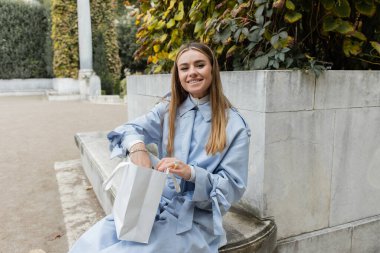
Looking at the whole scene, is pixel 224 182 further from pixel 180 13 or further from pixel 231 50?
pixel 180 13

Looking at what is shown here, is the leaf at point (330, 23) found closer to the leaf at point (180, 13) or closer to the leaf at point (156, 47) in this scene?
the leaf at point (180, 13)

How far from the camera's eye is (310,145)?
7.82 ft

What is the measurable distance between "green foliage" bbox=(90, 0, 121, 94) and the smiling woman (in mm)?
14337

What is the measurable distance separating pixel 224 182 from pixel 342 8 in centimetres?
154

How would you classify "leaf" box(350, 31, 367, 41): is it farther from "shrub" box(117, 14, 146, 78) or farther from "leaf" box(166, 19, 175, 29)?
"shrub" box(117, 14, 146, 78)

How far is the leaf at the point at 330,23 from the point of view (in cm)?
237

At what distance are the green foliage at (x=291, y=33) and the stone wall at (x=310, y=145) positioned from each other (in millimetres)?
185

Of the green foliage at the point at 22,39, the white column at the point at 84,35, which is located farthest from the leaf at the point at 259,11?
the green foliage at the point at 22,39

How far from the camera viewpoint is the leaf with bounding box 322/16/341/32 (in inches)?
93.2

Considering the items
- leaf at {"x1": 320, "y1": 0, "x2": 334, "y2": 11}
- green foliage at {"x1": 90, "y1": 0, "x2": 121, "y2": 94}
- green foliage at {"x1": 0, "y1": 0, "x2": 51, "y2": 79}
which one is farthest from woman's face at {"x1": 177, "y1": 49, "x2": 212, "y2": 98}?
green foliage at {"x1": 0, "y1": 0, "x2": 51, "y2": 79}

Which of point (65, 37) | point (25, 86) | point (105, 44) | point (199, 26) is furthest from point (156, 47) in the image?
point (25, 86)

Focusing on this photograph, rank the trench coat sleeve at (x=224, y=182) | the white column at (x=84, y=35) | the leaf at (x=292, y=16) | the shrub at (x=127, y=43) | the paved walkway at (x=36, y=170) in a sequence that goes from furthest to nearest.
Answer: the shrub at (x=127, y=43) < the white column at (x=84, y=35) < the paved walkway at (x=36, y=170) < the leaf at (x=292, y=16) < the trench coat sleeve at (x=224, y=182)

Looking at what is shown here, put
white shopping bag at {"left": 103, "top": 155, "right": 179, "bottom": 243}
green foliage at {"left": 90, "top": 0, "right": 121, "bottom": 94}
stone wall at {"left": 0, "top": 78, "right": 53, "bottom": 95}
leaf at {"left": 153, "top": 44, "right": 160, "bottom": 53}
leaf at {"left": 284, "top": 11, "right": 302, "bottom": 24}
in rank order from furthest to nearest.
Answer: stone wall at {"left": 0, "top": 78, "right": 53, "bottom": 95}
green foliage at {"left": 90, "top": 0, "right": 121, "bottom": 94}
leaf at {"left": 153, "top": 44, "right": 160, "bottom": 53}
leaf at {"left": 284, "top": 11, "right": 302, "bottom": 24}
white shopping bag at {"left": 103, "top": 155, "right": 179, "bottom": 243}

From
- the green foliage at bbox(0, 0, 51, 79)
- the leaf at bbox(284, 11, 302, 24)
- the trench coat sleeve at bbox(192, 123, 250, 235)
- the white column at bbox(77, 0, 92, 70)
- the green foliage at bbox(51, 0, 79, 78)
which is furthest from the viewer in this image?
the green foliage at bbox(0, 0, 51, 79)
